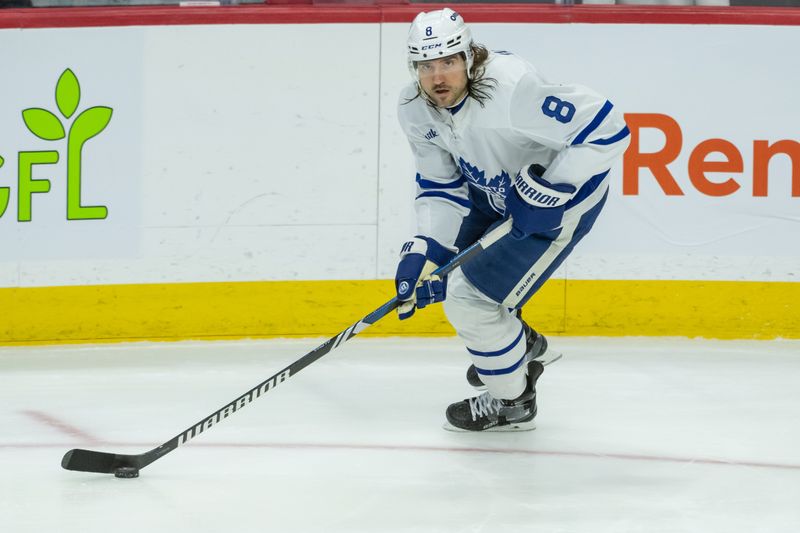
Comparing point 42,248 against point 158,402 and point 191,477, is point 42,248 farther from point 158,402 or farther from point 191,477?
point 191,477

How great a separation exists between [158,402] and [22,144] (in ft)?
4.10

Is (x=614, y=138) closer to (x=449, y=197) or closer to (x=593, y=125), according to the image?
(x=593, y=125)

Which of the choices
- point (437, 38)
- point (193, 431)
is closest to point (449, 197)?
point (437, 38)

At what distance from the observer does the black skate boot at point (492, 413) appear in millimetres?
3113

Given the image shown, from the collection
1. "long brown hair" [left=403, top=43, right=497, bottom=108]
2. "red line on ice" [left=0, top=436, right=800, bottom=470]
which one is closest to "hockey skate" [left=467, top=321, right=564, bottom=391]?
"red line on ice" [left=0, top=436, right=800, bottom=470]

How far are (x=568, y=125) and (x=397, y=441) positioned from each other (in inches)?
36.5

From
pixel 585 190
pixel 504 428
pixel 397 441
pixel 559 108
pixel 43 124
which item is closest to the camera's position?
pixel 559 108

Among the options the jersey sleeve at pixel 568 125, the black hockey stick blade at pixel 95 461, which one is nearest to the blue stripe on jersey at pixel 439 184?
the jersey sleeve at pixel 568 125

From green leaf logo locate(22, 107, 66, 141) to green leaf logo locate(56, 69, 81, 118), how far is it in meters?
0.05

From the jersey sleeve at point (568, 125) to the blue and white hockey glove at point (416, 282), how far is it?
37 cm

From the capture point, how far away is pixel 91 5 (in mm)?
4367

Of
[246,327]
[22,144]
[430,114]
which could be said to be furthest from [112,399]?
[430,114]

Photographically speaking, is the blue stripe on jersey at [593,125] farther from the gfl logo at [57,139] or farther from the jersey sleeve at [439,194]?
the gfl logo at [57,139]

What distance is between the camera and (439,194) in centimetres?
302
